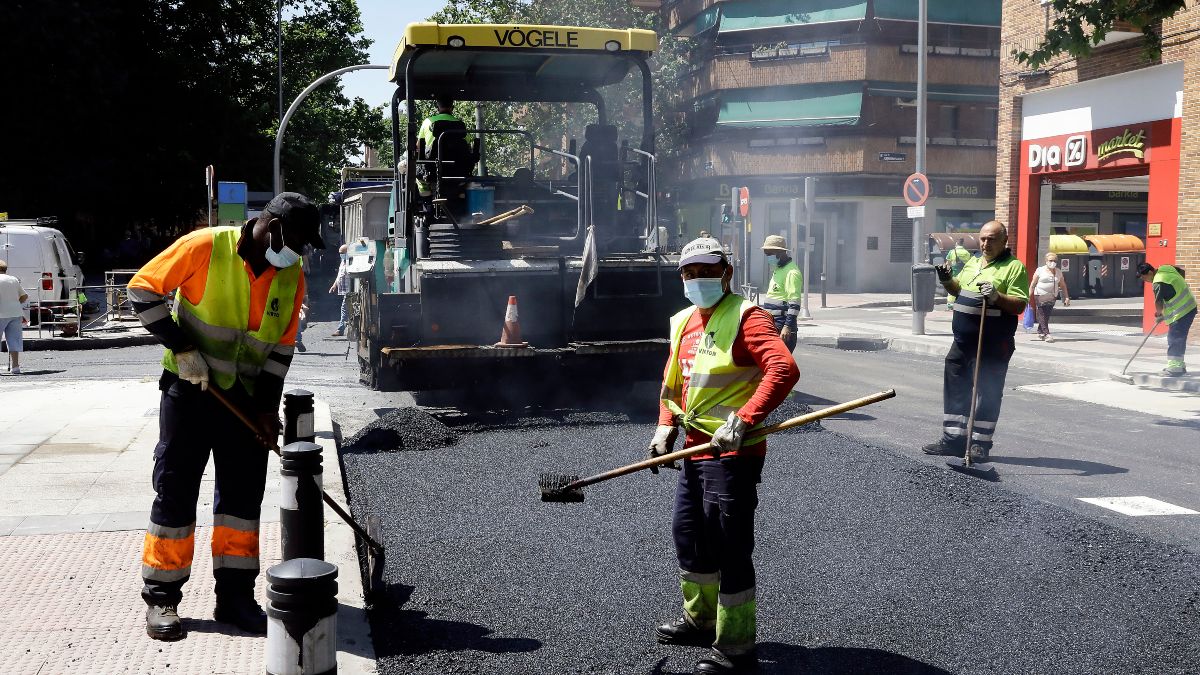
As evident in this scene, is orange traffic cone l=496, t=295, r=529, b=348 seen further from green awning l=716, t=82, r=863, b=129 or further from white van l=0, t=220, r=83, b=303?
green awning l=716, t=82, r=863, b=129

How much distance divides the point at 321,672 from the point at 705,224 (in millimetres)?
36847

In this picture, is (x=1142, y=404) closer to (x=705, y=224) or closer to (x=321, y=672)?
(x=321, y=672)

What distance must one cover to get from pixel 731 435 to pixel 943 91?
3430cm

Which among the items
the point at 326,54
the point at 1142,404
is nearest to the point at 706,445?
the point at 1142,404

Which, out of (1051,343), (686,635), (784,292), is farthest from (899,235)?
(686,635)

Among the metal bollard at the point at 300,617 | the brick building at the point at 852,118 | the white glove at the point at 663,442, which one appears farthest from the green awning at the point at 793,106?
the metal bollard at the point at 300,617

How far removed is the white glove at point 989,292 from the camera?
7877mm

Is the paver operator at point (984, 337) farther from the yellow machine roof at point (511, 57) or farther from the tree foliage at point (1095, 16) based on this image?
the tree foliage at point (1095, 16)

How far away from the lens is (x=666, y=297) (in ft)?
32.5

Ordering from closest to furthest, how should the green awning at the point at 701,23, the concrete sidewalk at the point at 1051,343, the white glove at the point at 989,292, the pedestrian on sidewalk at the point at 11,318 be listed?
the white glove at the point at 989,292
the pedestrian on sidewalk at the point at 11,318
the concrete sidewalk at the point at 1051,343
the green awning at the point at 701,23

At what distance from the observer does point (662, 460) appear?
432 cm

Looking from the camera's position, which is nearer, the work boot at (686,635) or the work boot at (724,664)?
the work boot at (724,664)

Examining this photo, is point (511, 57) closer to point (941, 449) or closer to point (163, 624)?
point (941, 449)

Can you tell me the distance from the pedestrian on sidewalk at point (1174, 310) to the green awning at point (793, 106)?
2278 cm
